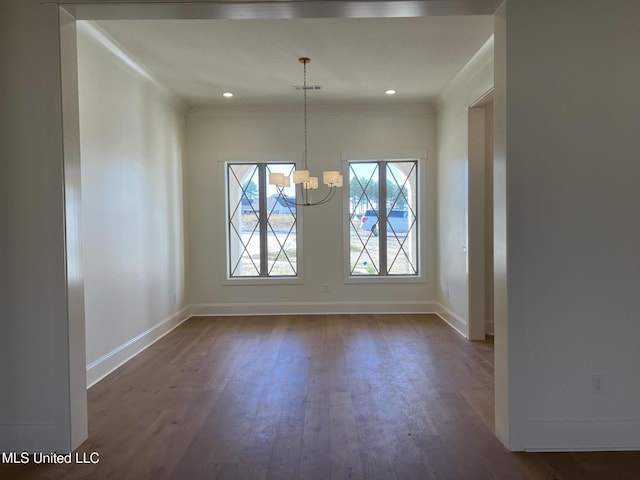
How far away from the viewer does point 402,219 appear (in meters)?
6.43

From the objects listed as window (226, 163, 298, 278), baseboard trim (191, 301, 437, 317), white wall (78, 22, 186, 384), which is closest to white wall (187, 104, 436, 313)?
baseboard trim (191, 301, 437, 317)

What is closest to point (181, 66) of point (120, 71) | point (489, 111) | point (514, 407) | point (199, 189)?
point (120, 71)

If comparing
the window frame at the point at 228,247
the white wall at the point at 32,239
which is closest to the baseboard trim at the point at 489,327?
the window frame at the point at 228,247

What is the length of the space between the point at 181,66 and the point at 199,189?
6.87ft

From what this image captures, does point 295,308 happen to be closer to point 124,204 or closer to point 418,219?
point 418,219

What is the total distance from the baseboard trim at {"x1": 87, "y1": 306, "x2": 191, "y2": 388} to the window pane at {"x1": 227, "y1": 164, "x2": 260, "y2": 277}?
47.4 inches

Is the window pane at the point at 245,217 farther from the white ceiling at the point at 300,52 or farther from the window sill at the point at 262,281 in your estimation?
the white ceiling at the point at 300,52

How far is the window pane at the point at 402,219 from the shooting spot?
6.39 m

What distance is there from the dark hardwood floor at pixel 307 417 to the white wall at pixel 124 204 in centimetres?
41

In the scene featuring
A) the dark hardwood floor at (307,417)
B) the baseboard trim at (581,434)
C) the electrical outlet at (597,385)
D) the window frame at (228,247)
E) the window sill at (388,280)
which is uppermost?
the window frame at (228,247)

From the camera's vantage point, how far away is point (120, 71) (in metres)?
4.13

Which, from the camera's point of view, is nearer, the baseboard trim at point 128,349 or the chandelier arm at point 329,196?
the baseboard trim at point 128,349

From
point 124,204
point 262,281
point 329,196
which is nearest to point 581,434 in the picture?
point 124,204

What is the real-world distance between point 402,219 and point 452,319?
5.71 feet
